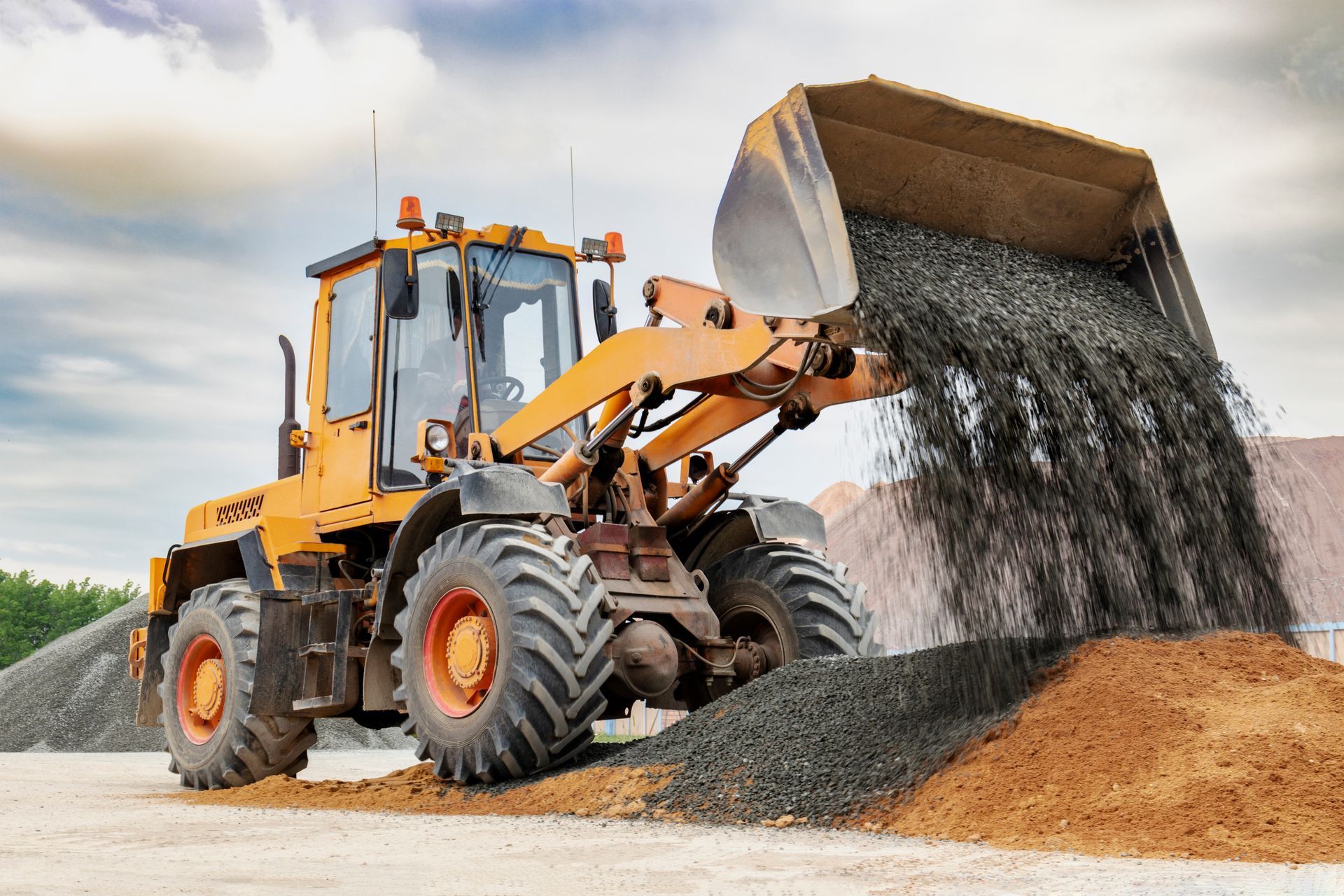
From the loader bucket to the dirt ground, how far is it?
2.23 m

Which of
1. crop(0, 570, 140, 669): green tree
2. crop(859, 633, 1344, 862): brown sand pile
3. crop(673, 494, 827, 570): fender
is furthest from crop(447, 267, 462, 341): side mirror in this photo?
crop(0, 570, 140, 669): green tree

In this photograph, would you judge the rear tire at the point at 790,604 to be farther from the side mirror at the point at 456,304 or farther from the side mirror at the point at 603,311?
the side mirror at the point at 456,304

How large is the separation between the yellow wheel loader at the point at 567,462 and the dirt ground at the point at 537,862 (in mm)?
1037

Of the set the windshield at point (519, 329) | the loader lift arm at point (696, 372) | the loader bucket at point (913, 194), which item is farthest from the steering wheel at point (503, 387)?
the loader bucket at point (913, 194)

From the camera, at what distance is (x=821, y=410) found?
22.7ft

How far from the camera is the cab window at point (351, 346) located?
26.3 feet

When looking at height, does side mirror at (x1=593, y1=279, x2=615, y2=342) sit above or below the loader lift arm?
above

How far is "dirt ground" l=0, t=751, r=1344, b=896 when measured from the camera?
3.53 metres

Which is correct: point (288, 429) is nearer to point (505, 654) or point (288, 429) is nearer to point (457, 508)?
point (457, 508)

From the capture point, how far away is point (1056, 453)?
5.64 m

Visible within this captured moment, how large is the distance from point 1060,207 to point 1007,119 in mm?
722

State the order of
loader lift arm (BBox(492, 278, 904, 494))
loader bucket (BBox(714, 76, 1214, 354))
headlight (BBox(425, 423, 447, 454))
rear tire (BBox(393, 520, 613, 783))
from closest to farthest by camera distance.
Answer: loader bucket (BBox(714, 76, 1214, 354)) < rear tire (BBox(393, 520, 613, 783)) < loader lift arm (BBox(492, 278, 904, 494)) < headlight (BBox(425, 423, 447, 454))

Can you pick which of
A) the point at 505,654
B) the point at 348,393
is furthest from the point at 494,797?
the point at 348,393

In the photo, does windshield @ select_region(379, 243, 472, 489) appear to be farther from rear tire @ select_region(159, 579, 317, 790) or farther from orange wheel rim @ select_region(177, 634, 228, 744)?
orange wheel rim @ select_region(177, 634, 228, 744)
